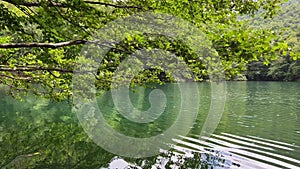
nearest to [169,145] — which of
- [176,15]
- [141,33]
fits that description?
[141,33]

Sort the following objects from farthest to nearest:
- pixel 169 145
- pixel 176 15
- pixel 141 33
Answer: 1. pixel 169 145
2. pixel 141 33
3. pixel 176 15

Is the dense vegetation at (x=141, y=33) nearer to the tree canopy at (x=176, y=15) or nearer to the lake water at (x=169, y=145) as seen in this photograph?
the tree canopy at (x=176, y=15)

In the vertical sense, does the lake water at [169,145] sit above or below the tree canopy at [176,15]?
below

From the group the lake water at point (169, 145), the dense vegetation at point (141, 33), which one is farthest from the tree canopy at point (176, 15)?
the lake water at point (169, 145)

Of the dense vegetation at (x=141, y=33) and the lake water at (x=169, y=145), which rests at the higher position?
the dense vegetation at (x=141, y=33)

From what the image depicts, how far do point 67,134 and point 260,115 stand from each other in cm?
1756

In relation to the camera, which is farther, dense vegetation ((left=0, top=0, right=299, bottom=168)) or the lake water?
the lake water

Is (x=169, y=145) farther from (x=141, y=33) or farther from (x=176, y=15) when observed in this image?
(x=176, y=15)

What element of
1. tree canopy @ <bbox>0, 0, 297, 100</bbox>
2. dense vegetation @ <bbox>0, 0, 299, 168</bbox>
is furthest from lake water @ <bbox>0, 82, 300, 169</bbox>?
tree canopy @ <bbox>0, 0, 297, 100</bbox>

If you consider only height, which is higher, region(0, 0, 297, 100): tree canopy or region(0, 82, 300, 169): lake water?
region(0, 0, 297, 100): tree canopy

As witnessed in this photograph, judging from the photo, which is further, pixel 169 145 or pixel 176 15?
pixel 169 145

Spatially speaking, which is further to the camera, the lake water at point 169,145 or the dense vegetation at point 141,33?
the lake water at point 169,145

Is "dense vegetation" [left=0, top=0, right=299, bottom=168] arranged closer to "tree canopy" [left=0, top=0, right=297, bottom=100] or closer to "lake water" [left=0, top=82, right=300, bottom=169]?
"tree canopy" [left=0, top=0, right=297, bottom=100]

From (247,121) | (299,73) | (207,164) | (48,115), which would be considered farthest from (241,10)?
(299,73)
